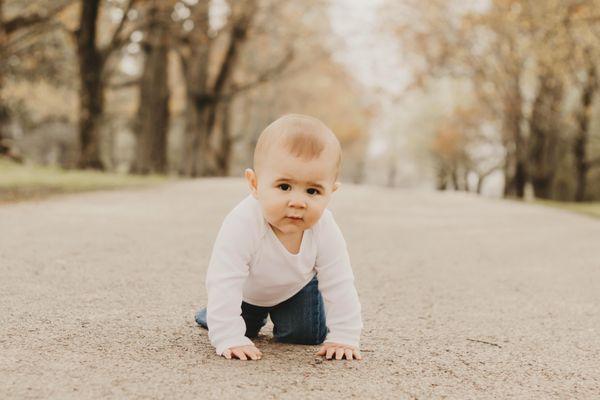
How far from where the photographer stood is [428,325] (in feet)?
12.5

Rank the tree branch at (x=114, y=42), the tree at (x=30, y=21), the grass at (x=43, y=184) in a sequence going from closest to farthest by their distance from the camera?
the grass at (x=43, y=184), the tree branch at (x=114, y=42), the tree at (x=30, y=21)

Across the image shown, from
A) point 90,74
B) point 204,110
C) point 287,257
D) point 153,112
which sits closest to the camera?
point 287,257

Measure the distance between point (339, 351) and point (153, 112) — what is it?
63.5ft

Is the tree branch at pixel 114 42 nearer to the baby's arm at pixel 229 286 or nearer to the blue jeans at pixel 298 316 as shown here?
the blue jeans at pixel 298 316

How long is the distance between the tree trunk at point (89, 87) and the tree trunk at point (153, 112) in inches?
152

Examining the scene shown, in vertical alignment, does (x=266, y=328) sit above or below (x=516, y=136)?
below

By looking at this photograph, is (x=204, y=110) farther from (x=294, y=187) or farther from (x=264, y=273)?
(x=294, y=187)

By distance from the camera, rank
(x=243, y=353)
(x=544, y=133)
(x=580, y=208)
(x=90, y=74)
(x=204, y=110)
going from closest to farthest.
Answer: (x=243, y=353), (x=90, y=74), (x=580, y=208), (x=204, y=110), (x=544, y=133)

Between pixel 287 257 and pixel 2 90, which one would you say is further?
pixel 2 90

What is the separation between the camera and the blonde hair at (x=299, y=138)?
9.14 ft

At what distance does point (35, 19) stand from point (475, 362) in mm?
16629

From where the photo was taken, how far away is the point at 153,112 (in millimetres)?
21578

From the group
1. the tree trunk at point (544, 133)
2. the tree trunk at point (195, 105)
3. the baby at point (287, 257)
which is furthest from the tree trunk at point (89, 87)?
the baby at point (287, 257)

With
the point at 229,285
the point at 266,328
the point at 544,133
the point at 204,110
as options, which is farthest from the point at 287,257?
the point at 544,133
